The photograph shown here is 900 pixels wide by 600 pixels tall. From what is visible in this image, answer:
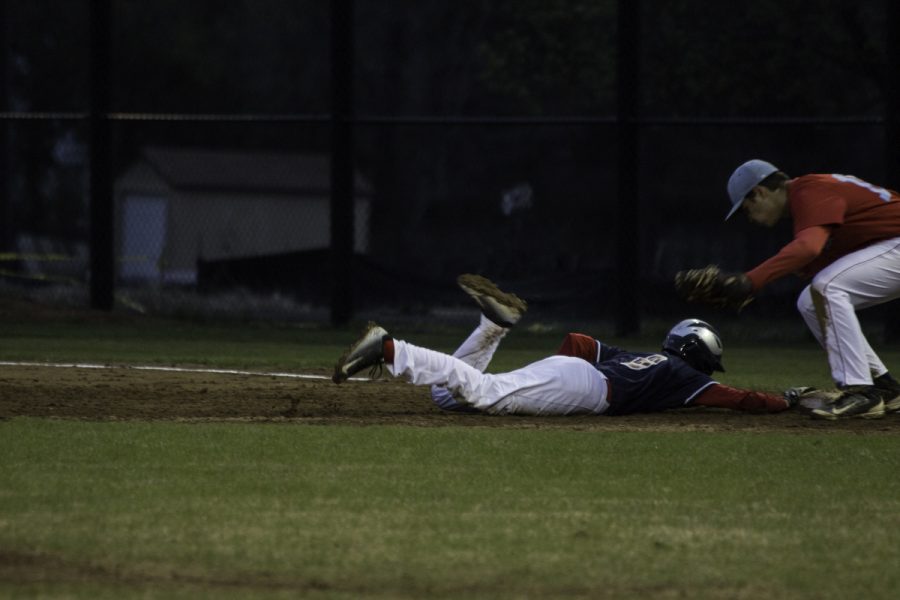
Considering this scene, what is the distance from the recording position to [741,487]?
653 centimetres

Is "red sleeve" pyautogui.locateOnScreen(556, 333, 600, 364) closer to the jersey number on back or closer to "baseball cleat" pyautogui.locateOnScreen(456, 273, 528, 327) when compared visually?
the jersey number on back

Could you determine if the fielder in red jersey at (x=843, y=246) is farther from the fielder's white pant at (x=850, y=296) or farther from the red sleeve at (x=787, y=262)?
the red sleeve at (x=787, y=262)

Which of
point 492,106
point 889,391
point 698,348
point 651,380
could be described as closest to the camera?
point 651,380

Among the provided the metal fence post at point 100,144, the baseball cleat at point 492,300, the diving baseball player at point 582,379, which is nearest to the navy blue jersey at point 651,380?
the diving baseball player at point 582,379

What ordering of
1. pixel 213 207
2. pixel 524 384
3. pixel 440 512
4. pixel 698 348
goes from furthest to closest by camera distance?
pixel 213 207, pixel 698 348, pixel 524 384, pixel 440 512

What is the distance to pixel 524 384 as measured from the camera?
8.66 metres

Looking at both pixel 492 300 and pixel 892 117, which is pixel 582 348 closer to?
pixel 492 300

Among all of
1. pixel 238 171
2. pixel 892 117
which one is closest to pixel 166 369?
pixel 892 117

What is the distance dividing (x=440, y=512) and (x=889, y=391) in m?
4.37

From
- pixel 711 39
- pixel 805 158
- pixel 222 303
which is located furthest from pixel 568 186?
pixel 222 303

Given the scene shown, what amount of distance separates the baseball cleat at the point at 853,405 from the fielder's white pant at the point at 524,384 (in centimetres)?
131

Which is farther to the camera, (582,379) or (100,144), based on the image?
(100,144)

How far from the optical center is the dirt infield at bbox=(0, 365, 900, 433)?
8625mm

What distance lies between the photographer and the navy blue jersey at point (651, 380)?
28.8 feet
